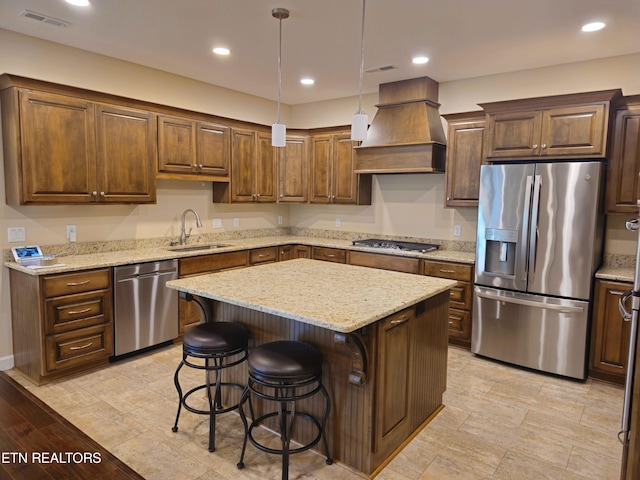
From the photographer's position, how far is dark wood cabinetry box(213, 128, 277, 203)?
5.03m

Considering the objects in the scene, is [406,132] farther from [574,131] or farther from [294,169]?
[294,169]

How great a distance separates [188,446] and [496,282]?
9.37ft

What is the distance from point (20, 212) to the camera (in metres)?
3.53

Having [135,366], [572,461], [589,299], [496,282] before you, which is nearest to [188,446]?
[135,366]

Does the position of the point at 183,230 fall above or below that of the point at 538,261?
above

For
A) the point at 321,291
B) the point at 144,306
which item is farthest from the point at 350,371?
the point at 144,306

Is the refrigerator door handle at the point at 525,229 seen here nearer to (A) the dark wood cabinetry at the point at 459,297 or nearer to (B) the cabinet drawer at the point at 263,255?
(A) the dark wood cabinetry at the point at 459,297

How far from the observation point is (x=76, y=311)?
3404 millimetres

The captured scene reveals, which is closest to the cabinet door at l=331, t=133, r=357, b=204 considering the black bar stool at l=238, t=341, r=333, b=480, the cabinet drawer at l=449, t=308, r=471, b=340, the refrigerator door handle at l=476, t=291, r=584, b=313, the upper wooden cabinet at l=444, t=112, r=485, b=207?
the upper wooden cabinet at l=444, t=112, r=485, b=207

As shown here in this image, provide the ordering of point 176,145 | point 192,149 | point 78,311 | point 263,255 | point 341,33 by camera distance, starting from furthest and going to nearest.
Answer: point 263,255
point 192,149
point 176,145
point 78,311
point 341,33

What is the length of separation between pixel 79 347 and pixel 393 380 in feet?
8.63

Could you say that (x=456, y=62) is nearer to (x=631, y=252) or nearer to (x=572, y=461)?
(x=631, y=252)

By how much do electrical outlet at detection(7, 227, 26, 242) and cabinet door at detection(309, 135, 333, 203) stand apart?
10.4 feet

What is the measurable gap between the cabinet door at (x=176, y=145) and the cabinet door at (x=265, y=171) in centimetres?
100
